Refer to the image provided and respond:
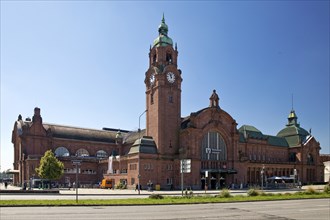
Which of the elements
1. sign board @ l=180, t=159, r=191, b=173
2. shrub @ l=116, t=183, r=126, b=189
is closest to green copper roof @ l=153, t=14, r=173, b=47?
shrub @ l=116, t=183, r=126, b=189

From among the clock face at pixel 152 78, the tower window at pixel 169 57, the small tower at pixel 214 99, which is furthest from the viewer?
the small tower at pixel 214 99

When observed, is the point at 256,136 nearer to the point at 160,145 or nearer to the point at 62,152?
the point at 160,145

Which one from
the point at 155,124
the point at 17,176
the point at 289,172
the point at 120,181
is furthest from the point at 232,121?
the point at 17,176

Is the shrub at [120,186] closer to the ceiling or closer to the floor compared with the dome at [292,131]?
closer to the floor

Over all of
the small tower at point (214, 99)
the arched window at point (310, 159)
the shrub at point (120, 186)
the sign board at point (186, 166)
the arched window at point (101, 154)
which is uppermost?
the small tower at point (214, 99)

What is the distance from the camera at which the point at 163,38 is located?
3292 inches

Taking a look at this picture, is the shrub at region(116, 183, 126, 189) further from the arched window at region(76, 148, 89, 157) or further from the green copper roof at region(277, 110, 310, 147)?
the green copper roof at region(277, 110, 310, 147)

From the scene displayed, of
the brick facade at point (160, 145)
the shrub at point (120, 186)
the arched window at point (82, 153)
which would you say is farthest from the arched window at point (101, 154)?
the shrub at point (120, 186)

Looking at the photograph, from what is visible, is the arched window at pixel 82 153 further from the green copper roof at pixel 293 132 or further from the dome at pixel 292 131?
the dome at pixel 292 131

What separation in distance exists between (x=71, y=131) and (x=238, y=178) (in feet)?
151

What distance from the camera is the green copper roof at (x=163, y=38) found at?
8324 cm

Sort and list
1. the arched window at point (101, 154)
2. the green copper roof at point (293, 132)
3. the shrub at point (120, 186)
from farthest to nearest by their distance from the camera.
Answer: the green copper roof at point (293, 132) → the arched window at point (101, 154) → the shrub at point (120, 186)

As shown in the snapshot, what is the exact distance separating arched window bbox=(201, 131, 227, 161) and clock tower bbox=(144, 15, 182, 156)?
20.9 feet

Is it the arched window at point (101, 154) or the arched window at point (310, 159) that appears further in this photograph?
the arched window at point (310, 159)
